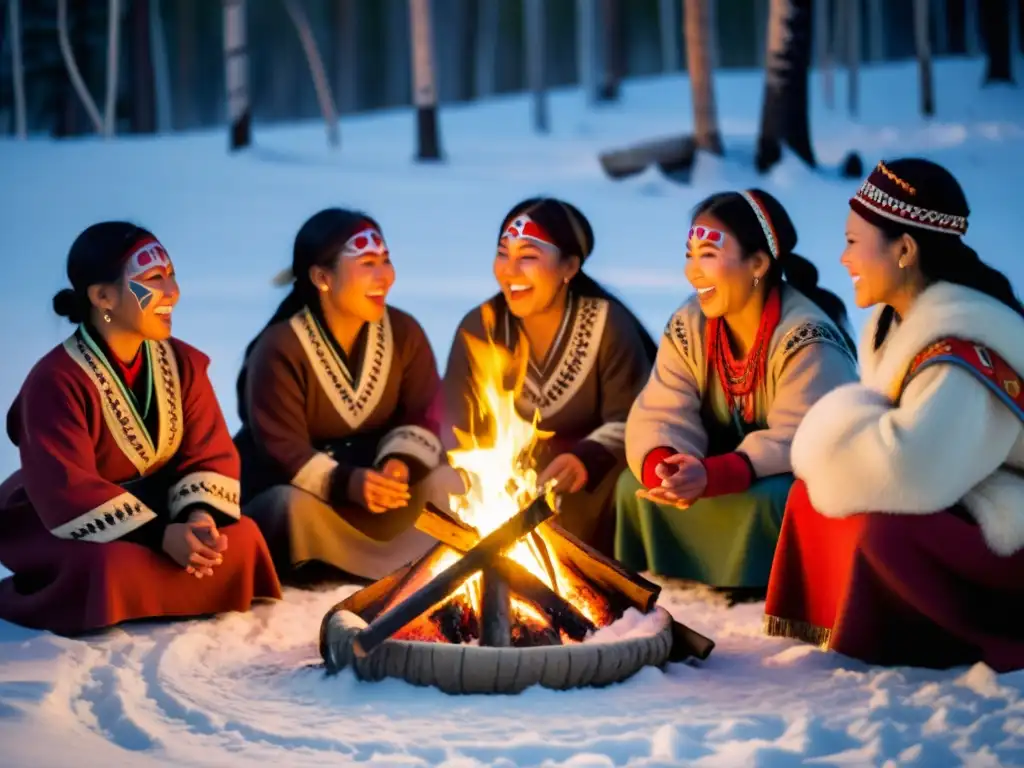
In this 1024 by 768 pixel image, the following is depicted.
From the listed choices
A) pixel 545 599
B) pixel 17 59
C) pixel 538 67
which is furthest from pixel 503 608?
pixel 17 59

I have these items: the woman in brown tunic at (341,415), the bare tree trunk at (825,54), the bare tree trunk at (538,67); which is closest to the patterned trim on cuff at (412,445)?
the woman in brown tunic at (341,415)

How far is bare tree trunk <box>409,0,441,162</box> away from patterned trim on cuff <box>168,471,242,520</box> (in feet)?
31.7

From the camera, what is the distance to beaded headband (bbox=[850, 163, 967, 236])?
4.02 metres

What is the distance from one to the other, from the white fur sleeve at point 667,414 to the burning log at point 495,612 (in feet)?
3.13

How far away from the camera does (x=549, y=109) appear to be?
63.1 ft

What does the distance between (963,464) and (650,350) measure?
1630 millimetres

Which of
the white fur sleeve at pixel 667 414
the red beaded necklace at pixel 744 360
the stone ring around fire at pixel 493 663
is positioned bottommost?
the stone ring around fire at pixel 493 663

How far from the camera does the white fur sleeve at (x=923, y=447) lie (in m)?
3.80

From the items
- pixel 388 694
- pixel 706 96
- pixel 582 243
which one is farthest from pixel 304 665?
pixel 706 96

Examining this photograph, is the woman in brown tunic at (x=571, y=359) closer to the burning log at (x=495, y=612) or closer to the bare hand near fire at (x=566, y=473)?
the bare hand near fire at (x=566, y=473)

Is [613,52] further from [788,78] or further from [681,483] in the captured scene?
[681,483]

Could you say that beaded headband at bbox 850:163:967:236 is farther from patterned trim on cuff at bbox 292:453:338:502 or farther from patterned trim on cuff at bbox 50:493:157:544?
patterned trim on cuff at bbox 50:493:157:544

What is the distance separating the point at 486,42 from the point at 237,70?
16668mm

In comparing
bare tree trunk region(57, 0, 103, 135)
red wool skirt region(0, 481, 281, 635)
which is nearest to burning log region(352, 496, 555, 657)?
red wool skirt region(0, 481, 281, 635)
